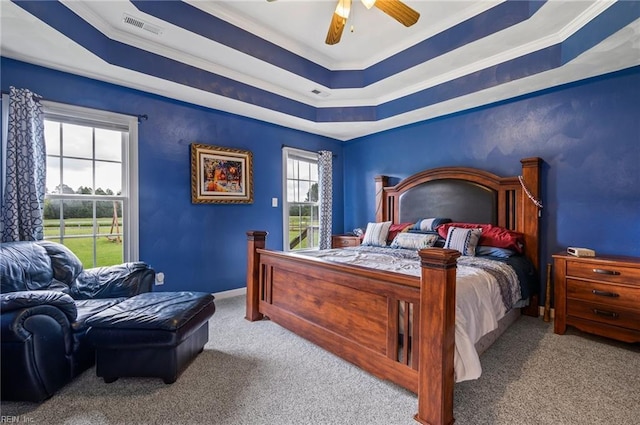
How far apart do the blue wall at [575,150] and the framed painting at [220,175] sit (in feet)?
9.19

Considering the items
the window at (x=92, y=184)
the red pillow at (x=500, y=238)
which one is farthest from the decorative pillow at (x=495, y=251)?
the window at (x=92, y=184)

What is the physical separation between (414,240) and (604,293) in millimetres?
1653

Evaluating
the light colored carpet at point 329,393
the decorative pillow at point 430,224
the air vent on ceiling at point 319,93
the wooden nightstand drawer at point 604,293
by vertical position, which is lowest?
the light colored carpet at point 329,393

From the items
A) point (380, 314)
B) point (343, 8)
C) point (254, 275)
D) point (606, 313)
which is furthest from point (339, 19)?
point (606, 313)

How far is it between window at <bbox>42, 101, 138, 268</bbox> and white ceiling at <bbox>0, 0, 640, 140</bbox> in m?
0.47

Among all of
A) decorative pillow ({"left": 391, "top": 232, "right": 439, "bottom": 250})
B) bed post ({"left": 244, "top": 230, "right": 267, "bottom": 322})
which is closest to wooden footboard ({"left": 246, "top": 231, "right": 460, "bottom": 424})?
bed post ({"left": 244, "top": 230, "right": 267, "bottom": 322})

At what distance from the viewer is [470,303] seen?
186 cm

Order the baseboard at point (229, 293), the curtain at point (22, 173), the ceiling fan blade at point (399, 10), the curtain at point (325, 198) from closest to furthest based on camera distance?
the ceiling fan blade at point (399, 10) < the curtain at point (22, 173) < the baseboard at point (229, 293) < the curtain at point (325, 198)

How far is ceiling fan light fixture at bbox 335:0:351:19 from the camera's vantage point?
2070 mm

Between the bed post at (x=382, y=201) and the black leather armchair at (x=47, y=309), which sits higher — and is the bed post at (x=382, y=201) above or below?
above

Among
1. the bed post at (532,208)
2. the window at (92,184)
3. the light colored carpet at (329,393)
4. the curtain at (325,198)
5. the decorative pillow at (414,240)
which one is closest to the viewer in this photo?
the light colored carpet at (329,393)

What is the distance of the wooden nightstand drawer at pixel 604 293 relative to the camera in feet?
7.50

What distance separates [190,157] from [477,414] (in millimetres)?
3649

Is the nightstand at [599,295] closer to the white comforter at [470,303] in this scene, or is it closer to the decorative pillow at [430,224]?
the white comforter at [470,303]
